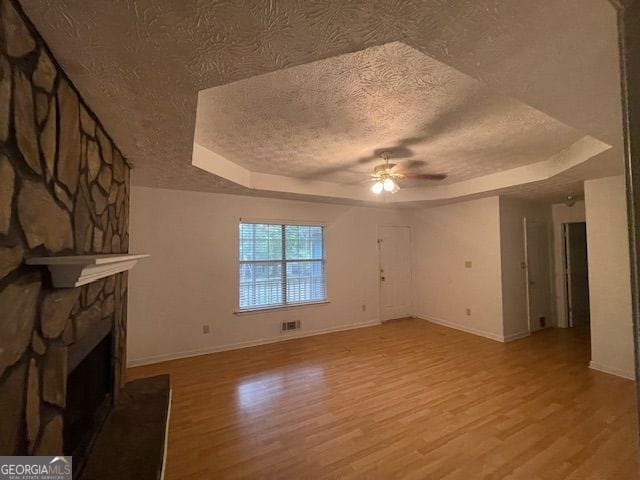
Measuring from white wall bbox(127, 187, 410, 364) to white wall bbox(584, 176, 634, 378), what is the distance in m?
3.53

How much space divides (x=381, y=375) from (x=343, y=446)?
1.23 metres

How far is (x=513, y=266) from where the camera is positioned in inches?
172

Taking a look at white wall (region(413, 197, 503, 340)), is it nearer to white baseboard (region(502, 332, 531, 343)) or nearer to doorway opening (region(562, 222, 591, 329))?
white baseboard (region(502, 332, 531, 343))

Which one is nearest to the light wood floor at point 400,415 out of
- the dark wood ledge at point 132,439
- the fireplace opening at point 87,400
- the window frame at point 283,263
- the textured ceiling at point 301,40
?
the dark wood ledge at point 132,439

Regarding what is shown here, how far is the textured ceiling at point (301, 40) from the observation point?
0.88 m

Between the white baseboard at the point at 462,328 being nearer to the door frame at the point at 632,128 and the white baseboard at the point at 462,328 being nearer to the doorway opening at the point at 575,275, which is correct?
the doorway opening at the point at 575,275

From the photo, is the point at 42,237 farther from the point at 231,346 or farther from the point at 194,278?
the point at 231,346

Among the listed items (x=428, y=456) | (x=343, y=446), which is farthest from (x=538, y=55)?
(x=343, y=446)

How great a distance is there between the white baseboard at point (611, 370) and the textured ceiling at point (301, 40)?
3.29 metres

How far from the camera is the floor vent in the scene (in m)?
4.30

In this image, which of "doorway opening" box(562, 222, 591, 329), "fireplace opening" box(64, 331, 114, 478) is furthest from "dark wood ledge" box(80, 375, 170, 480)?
"doorway opening" box(562, 222, 591, 329)

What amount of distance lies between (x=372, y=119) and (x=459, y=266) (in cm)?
377

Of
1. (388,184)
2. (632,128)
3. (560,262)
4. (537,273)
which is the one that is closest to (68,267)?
(632,128)

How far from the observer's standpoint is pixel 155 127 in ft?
5.73
